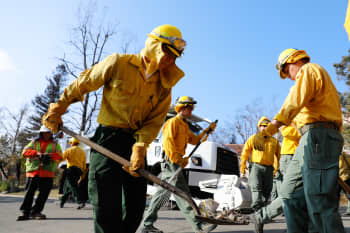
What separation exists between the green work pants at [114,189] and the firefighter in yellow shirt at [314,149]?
125 centimetres

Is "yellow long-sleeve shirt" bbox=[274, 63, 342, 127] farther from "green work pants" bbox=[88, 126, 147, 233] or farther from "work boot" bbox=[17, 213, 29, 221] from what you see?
"work boot" bbox=[17, 213, 29, 221]

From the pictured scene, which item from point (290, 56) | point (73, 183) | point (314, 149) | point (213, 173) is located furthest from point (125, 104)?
point (73, 183)

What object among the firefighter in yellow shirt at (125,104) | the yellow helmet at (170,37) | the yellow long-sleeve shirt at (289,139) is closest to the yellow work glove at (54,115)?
the firefighter in yellow shirt at (125,104)

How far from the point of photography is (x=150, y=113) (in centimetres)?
289

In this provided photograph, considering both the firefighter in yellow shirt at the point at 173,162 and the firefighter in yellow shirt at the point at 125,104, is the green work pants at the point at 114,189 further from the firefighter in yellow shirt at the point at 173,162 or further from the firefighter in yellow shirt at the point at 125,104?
the firefighter in yellow shirt at the point at 173,162

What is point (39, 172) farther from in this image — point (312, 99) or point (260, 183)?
point (312, 99)

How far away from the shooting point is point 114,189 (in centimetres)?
245

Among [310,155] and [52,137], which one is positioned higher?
[52,137]

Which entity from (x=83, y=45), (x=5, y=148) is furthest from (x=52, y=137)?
(x=5, y=148)

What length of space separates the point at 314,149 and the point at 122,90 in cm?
177

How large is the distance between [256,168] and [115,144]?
499 centimetres

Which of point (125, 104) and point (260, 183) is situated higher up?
point (125, 104)

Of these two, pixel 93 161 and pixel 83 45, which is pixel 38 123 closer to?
pixel 83 45

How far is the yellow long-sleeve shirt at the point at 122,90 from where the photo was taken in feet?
8.48
